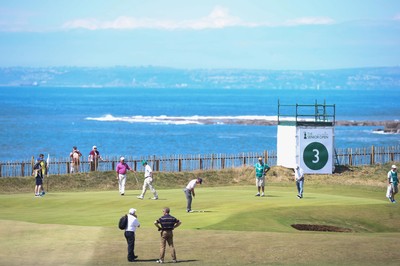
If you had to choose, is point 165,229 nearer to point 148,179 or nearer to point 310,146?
point 148,179

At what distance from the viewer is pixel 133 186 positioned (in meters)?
55.6

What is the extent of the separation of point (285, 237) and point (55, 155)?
81.3 m

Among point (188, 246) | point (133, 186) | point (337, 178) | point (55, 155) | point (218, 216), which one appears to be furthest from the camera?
point (55, 155)

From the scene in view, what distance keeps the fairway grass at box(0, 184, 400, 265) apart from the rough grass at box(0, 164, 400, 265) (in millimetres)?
33

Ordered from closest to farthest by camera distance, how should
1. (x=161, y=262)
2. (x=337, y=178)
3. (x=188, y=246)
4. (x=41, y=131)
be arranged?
(x=161, y=262)
(x=188, y=246)
(x=337, y=178)
(x=41, y=131)

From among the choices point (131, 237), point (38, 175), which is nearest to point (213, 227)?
point (131, 237)

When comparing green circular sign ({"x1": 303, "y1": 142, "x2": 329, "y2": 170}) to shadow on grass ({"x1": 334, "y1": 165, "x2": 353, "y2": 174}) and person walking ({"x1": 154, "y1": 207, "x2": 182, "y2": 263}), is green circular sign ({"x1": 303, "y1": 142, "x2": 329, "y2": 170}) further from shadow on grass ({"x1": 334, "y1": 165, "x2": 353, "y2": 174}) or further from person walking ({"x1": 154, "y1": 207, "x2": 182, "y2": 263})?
person walking ({"x1": 154, "y1": 207, "x2": 182, "y2": 263})

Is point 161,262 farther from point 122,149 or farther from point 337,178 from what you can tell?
point 122,149

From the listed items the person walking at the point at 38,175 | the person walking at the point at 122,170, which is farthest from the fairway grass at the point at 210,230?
the person walking at the point at 122,170

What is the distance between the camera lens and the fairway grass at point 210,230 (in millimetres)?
29859

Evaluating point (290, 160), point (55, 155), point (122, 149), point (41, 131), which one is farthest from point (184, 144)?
point (290, 160)

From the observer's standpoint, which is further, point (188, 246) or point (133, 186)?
point (133, 186)

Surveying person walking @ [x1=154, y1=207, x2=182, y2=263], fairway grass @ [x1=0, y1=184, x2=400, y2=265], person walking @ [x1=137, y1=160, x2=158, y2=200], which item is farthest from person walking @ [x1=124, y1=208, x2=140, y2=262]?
person walking @ [x1=137, y1=160, x2=158, y2=200]

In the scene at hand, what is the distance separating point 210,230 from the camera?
34188mm
